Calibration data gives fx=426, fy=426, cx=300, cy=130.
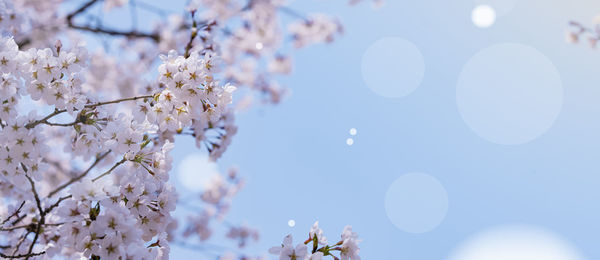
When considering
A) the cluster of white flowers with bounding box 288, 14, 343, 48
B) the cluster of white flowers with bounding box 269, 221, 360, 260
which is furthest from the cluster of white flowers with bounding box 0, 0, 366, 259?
the cluster of white flowers with bounding box 288, 14, 343, 48

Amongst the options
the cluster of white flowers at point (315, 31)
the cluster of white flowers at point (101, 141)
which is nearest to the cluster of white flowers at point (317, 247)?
the cluster of white flowers at point (101, 141)

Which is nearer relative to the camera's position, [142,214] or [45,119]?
Answer: [142,214]

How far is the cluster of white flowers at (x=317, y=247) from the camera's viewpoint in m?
2.76

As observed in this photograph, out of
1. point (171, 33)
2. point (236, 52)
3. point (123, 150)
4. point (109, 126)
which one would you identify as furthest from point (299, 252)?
point (236, 52)

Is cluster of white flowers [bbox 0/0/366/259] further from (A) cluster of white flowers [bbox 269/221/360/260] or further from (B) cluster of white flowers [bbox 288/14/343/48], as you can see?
Answer: (B) cluster of white flowers [bbox 288/14/343/48]

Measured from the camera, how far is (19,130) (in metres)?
3.11

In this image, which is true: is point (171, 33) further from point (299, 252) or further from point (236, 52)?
point (299, 252)

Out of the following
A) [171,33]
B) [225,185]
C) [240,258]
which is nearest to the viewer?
[240,258]

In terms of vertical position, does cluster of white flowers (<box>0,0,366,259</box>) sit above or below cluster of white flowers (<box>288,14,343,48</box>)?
below

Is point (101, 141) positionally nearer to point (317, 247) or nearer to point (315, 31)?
point (317, 247)

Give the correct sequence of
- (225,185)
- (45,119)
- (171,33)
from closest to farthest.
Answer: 1. (45,119)
2. (171,33)
3. (225,185)

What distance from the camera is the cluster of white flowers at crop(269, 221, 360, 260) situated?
2.76 meters

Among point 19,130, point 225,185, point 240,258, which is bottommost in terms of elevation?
point 19,130

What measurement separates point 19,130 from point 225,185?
27.2 ft
